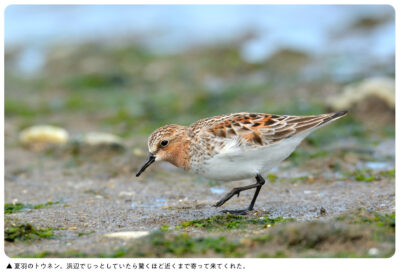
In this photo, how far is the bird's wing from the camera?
588 cm

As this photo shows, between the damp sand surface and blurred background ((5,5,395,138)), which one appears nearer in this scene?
the damp sand surface

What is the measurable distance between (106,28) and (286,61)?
7.66 metres

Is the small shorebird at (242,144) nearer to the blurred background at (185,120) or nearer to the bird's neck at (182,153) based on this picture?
the bird's neck at (182,153)

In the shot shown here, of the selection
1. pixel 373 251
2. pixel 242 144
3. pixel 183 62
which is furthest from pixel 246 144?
pixel 183 62

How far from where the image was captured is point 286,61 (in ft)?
47.7

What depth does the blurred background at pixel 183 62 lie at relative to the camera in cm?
1163

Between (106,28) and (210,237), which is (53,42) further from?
(210,237)

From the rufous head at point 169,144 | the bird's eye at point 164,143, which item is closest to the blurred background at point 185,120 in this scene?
the rufous head at point 169,144

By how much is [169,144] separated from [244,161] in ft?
3.08

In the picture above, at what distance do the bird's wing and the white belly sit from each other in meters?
0.08

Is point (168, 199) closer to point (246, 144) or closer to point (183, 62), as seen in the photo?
point (246, 144)

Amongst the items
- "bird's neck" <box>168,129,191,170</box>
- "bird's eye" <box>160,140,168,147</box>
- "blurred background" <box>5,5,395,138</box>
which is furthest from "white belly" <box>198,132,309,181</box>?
"blurred background" <box>5,5,395,138</box>

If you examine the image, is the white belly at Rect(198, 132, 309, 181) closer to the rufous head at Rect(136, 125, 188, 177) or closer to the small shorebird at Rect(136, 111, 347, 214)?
the small shorebird at Rect(136, 111, 347, 214)
